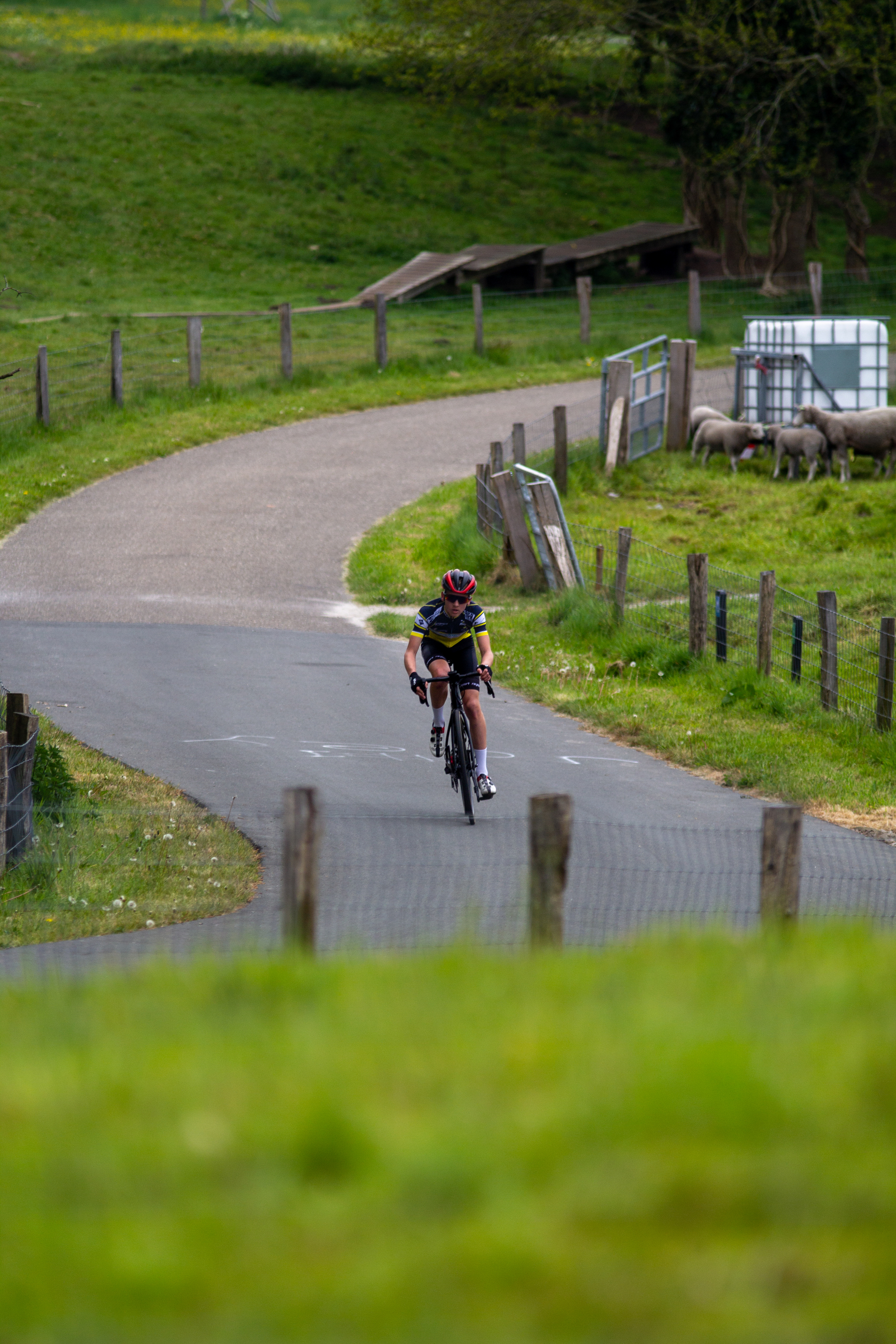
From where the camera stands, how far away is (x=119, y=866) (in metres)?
9.89

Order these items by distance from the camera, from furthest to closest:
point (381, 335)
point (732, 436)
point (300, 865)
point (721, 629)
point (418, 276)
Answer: point (418, 276) → point (381, 335) → point (732, 436) → point (721, 629) → point (300, 865)

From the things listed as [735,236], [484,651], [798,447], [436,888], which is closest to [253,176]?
[735,236]

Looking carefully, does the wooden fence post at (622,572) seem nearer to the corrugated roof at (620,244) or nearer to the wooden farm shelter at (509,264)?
the wooden farm shelter at (509,264)

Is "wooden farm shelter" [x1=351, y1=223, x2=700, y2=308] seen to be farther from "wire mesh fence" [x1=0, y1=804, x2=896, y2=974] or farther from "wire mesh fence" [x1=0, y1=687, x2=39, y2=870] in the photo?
"wire mesh fence" [x1=0, y1=687, x2=39, y2=870]

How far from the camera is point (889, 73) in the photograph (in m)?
36.2

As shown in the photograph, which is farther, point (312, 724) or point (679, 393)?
point (679, 393)

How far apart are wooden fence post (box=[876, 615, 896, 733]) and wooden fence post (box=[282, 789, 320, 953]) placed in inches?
339

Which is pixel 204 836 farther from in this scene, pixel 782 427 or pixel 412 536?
pixel 782 427

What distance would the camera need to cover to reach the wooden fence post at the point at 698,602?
1499cm

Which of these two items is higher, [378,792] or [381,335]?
[381,335]

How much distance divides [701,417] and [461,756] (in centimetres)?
1627

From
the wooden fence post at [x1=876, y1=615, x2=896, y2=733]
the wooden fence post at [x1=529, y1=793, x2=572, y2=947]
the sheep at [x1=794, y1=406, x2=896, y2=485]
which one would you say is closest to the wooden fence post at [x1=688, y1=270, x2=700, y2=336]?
the sheep at [x1=794, y1=406, x2=896, y2=485]

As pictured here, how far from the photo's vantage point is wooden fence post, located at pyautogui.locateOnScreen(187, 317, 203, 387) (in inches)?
1099

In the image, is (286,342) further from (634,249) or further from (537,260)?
(634,249)
